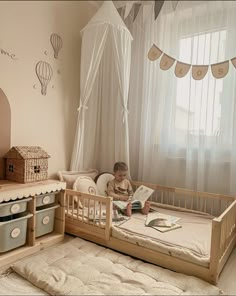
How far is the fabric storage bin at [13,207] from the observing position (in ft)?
6.38

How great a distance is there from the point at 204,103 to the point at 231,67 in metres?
0.41

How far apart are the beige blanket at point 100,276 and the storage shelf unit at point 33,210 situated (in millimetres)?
146

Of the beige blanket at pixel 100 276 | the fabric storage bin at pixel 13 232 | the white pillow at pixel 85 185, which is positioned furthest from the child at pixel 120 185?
the fabric storage bin at pixel 13 232

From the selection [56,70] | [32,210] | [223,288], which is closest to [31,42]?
[56,70]

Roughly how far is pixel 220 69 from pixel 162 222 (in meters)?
1.52

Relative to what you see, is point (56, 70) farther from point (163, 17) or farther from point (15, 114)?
point (163, 17)

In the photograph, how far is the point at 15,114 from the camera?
7.93 feet

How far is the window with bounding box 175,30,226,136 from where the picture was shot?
2.52 m

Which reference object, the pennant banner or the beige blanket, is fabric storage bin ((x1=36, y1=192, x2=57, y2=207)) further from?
the pennant banner

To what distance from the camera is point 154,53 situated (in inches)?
107

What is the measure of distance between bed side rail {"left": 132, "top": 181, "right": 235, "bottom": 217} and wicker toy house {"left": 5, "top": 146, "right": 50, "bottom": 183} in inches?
41.8

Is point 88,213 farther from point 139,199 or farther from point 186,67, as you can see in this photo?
point 186,67

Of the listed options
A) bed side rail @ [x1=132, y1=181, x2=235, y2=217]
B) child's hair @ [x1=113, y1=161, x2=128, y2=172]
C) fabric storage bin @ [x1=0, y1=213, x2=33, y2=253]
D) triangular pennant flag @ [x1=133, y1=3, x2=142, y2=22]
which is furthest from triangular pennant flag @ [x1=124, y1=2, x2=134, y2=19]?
fabric storage bin @ [x1=0, y1=213, x2=33, y2=253]

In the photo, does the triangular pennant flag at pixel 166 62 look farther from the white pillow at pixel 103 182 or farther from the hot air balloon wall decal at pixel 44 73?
the white pillow at pixel 103 182
